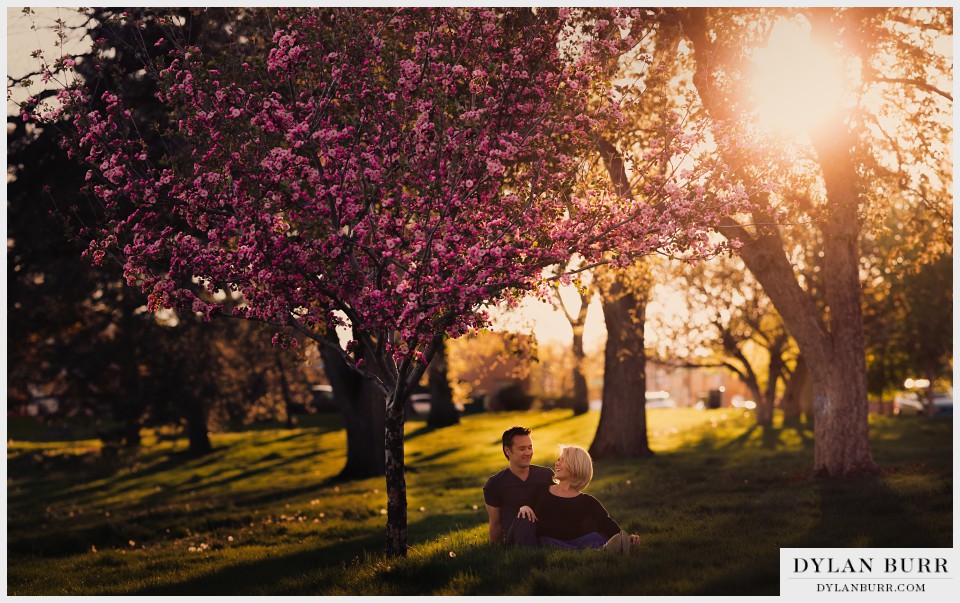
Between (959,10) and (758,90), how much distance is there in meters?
4.19

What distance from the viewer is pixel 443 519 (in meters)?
18.6

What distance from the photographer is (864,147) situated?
16297 millimetres

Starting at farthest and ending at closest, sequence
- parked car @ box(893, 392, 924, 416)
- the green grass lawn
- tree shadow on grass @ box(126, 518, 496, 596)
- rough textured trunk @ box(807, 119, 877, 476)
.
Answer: parked car @ box(893, 392, 924, 416)
rough textured trunk @ box(807, 119, 877, 476)
tree shadow on grass @ box(126, 518, 496, 596)
the green grass lawn

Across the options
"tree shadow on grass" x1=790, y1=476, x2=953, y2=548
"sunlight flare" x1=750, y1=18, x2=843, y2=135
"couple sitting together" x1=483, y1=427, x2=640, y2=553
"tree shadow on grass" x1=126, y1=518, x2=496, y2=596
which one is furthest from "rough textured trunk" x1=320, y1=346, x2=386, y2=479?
"couple sitting together" x1=483, y1=427, x2=640, y2=553

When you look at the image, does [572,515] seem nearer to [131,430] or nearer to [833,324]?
[833,324]

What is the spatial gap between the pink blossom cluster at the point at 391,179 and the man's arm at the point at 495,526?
6.16 ft

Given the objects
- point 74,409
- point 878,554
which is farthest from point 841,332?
point 74,409

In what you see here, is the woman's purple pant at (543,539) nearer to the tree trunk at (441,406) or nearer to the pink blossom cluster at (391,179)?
the pink blossom cluster at (391,179)

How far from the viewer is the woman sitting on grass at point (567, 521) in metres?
9.91

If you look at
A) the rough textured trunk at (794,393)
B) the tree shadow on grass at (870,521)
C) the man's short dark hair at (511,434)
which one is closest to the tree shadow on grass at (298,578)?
the man's short dark hair at (511,434)

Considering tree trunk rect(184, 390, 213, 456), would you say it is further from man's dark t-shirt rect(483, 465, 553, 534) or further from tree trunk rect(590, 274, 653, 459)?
man's dark t-shirt rect(483, 465, 553, 534)

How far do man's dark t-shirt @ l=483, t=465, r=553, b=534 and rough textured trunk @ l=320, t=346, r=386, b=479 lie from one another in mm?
16294

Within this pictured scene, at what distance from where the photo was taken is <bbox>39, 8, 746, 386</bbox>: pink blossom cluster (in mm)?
9703

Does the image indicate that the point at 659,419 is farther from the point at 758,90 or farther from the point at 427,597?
the point at 427,597
